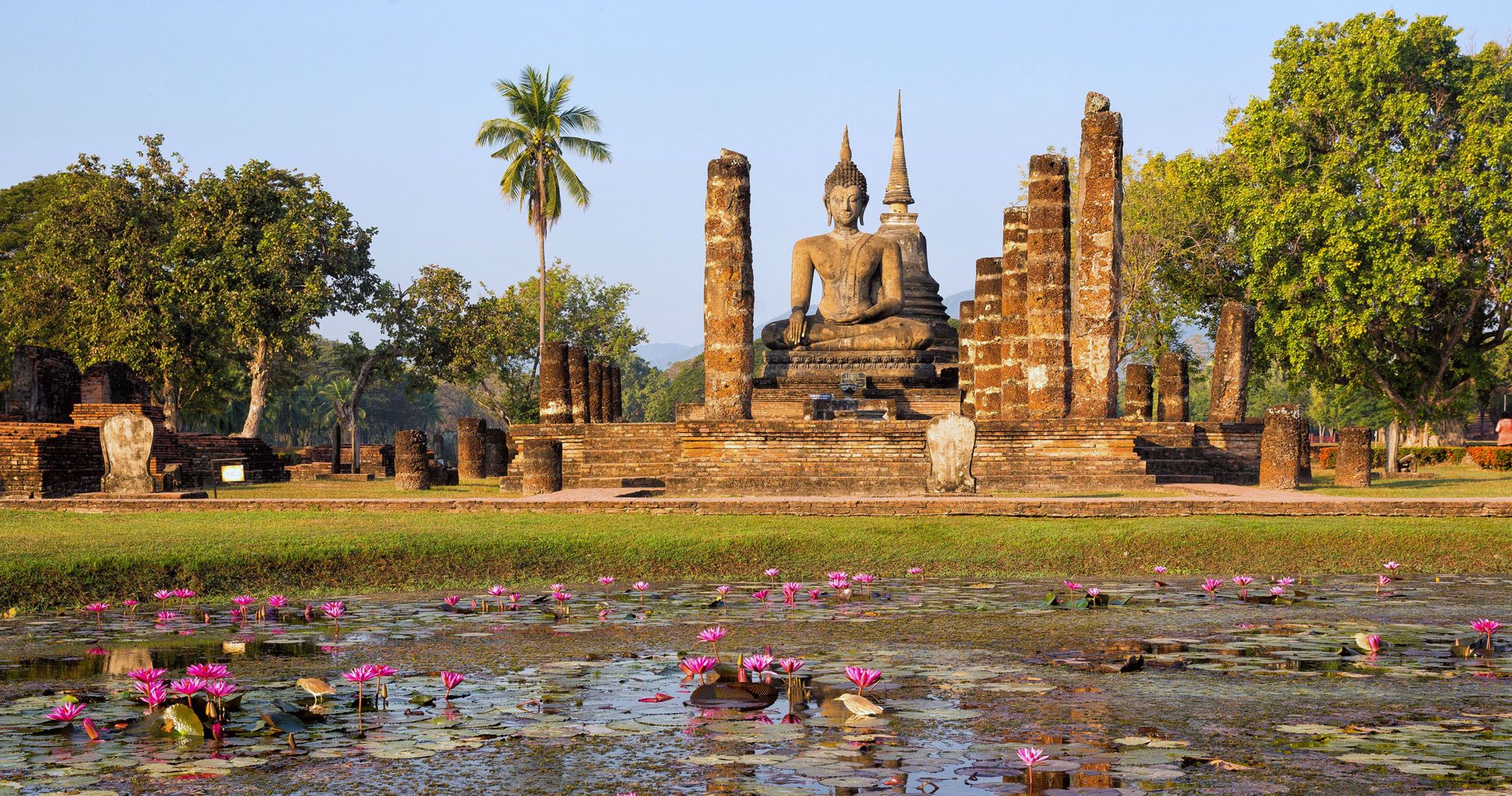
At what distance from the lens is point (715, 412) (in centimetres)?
2041

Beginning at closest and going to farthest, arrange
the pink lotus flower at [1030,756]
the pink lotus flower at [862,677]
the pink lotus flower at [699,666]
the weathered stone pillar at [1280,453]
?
1. the pink lotus flower at [1030,756]
2. the pink lotus flower at [862,677]
3. the pink lotus flower at [699,666]
4. the weathered stone pillar at [1280,453]

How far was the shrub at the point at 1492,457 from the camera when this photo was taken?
31031 mm

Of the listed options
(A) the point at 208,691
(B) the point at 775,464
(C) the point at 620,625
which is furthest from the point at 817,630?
(B) the point at 775,464

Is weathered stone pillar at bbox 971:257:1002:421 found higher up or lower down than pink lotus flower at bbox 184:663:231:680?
higher up

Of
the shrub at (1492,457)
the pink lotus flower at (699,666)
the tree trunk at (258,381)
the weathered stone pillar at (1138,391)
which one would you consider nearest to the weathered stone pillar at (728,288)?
the weathered stone pillar at (1138,391)

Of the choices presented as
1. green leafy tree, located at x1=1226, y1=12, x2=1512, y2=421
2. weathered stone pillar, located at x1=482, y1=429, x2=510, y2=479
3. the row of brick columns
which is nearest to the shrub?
green leafy tree, located at x1=1226, y1=12, x2=1512, y2=421

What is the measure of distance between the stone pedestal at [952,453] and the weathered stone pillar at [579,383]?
12.4 metres

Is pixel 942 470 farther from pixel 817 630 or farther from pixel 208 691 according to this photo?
pixel 208 691

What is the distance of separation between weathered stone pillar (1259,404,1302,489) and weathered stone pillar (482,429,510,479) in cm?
1408

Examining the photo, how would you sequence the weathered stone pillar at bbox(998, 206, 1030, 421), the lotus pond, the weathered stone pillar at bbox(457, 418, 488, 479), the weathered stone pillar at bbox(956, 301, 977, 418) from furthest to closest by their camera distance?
the weathered stone pillar at bbox(457, 418, 488, 479) → the weathered stone pillar at bbox(956, 301, 977, 418) → the weathered stone pillar at bbox(998, 206, 1030, 421) → the lotus pond

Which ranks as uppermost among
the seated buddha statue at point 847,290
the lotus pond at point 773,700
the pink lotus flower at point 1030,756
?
the seated buddha statue at point 847,290

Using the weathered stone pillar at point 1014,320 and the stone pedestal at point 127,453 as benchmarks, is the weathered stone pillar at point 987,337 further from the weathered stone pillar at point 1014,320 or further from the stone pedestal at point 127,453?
the stone pedestal at point 127,453

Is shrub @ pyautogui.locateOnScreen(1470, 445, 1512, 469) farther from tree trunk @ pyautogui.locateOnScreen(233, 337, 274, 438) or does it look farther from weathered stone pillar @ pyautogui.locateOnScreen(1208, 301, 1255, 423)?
tree trunk @ pyautogui.locateOnScreen(233, 337, 274, 438)

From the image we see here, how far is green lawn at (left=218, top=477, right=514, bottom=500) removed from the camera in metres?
18.2
